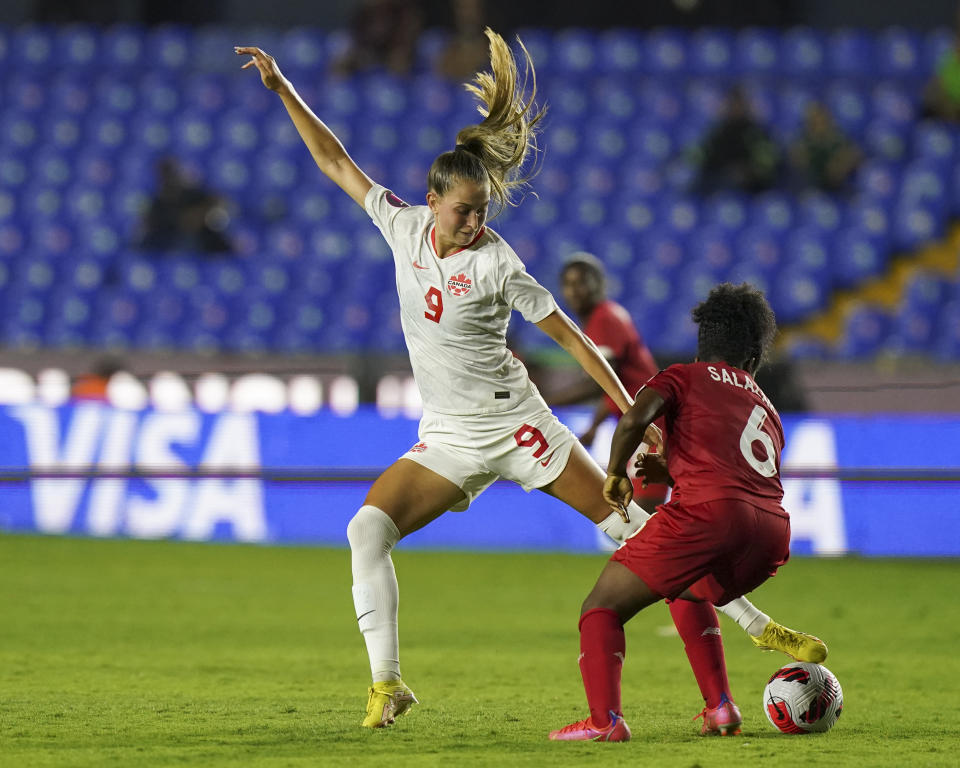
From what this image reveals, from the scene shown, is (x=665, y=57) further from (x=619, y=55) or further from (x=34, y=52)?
(x=34, y=52)

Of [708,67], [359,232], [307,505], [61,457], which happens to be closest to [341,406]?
[307,505]

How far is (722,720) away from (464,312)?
5.40 feet

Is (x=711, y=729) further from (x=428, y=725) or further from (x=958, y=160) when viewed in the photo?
(x=958, y=160)

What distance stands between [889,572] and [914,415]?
138 cm

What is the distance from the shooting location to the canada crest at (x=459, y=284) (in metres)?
5.26

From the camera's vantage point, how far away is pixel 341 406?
12.9 m

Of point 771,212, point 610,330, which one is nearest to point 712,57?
point 771,212

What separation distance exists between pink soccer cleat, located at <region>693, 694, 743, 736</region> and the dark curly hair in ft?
3.83

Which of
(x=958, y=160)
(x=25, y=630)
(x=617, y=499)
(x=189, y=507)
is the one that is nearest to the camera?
(x=617, y=499)

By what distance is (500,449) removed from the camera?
537 cm

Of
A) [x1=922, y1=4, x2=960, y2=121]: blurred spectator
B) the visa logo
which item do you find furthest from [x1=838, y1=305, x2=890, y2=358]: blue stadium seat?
the visa logo

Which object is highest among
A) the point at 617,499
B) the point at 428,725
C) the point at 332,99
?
the point at 332,99

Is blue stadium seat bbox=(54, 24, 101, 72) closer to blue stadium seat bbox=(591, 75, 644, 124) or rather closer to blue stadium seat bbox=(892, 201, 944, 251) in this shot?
blue stadium seat bbox=(591, 75, 644, 124)

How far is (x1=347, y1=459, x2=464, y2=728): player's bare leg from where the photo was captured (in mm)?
5250
